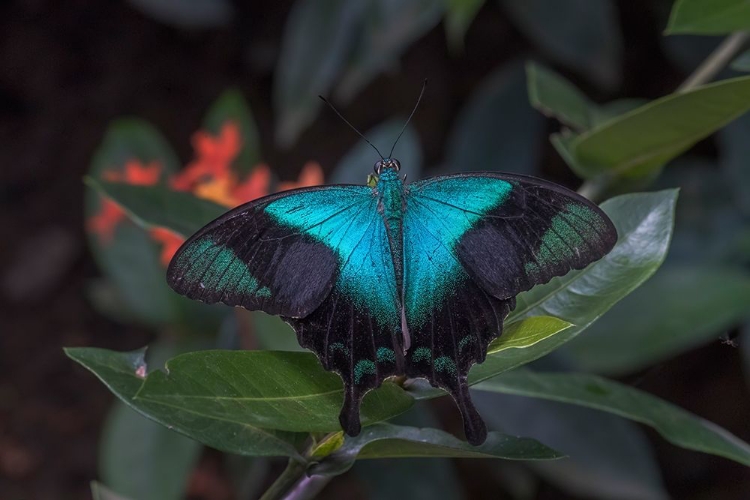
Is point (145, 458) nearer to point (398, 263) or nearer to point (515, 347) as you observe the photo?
point (398, 263)

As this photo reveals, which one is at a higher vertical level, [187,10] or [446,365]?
[187,10]

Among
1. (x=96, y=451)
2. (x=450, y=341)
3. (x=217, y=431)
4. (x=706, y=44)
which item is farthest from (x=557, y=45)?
(x=96, y=451)

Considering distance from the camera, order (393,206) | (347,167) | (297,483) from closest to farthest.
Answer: (297,483), (393,206), (347,167)

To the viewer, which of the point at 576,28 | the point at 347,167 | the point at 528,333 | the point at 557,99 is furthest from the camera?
the point at 576,28

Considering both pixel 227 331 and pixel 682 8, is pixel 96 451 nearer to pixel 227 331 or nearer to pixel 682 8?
pixel 227 331

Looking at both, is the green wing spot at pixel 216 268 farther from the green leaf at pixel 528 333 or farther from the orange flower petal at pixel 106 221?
the orange flower petal at pixel 106 221

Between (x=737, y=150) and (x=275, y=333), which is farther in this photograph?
(x=737, y=150)

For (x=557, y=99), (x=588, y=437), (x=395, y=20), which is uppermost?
(x=395, y=20)

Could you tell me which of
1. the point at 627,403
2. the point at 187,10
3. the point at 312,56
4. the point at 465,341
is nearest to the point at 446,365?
the point at 465,341

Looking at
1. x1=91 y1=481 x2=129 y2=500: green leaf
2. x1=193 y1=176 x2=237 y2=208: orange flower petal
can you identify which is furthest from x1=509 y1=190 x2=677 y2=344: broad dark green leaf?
x1=193 y1=176 x2=237 y2=208: orange flower petal
